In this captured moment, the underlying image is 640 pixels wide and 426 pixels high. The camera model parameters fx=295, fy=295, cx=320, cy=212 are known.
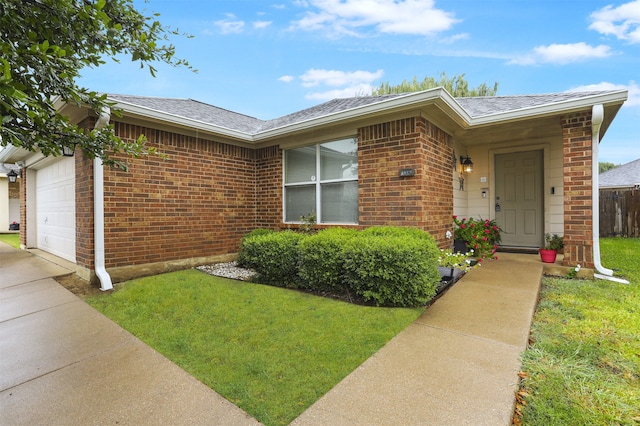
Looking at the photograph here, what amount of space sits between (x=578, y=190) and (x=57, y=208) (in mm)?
9726

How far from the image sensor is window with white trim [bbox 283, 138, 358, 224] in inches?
214

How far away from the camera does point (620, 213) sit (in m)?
11.0

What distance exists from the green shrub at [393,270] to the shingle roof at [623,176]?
1627cm

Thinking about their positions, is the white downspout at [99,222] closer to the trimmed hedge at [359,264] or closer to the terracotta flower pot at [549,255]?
the trimmed hedge at [359,264]

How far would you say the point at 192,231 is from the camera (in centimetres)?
563

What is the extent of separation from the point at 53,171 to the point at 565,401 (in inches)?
348

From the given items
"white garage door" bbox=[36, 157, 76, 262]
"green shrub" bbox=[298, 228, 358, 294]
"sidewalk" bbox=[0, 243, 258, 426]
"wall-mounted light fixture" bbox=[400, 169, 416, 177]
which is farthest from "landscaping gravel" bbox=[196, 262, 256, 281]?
"wall-mounted light fixture" bbox=[400, 169, 416, 177]

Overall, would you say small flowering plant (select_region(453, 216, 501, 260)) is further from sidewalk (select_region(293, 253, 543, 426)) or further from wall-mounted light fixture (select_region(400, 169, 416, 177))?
sidewalk (select_region(293, 253, 543, 426))

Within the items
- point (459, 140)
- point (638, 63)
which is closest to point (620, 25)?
point (638, 63)

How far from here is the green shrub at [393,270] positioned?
3.36m

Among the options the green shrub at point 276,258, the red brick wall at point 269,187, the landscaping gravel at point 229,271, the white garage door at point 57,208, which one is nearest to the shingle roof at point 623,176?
the red brick wall at point 269,187

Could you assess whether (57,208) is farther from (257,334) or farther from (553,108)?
(553,108)

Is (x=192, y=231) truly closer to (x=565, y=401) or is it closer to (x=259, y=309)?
(x=259, y=309)

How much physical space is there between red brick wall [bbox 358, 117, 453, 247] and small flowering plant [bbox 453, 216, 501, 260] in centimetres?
74
